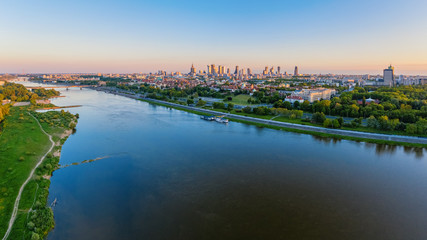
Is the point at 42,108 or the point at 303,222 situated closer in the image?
the point at 303,222

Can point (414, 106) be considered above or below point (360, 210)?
above

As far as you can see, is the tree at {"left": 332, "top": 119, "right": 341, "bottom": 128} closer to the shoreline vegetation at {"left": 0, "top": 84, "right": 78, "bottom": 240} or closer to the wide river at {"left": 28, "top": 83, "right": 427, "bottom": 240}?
the wide river at {"left": 28, "top": 83, "right": 427, "bottom": 240}

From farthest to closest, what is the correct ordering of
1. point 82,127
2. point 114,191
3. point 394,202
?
point 82,127 < point 114,191 < point 394,202

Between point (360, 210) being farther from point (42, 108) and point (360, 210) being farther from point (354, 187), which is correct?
point (42, 108)

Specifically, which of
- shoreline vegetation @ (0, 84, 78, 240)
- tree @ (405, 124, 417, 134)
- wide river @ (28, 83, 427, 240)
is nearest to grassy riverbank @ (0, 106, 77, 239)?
shoreline vegetation @ (0, 84, 78, 240)

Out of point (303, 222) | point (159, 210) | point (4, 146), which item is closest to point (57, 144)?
point (4, 146)

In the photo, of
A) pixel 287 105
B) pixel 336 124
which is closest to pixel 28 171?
pixel 336 124

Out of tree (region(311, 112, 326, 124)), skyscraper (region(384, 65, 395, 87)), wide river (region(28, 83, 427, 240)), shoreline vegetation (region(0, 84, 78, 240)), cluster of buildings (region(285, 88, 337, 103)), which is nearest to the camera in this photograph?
shoreline vegetation (region(0, 84, 78, 240))
